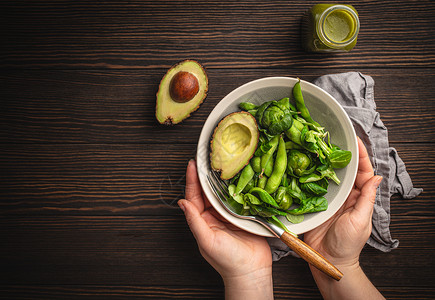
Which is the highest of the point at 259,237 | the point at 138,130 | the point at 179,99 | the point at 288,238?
the point at 179,99

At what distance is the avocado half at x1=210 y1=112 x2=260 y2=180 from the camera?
1031mm

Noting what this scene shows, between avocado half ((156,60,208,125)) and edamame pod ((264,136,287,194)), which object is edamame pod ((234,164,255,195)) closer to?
edamame pod ((264,136,287,194))

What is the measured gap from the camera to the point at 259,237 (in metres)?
1.19

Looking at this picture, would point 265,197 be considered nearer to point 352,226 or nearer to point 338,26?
point 352,226

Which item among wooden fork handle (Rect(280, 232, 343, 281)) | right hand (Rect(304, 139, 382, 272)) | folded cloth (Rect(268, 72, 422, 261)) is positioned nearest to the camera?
wooden fork handle (Rect(280, 232, 343, 281))

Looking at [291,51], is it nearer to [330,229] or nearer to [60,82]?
[330,229]

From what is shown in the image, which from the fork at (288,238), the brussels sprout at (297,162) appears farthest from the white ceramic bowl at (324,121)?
the brussels sprout at (297,162)

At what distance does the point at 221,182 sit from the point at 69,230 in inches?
30.1

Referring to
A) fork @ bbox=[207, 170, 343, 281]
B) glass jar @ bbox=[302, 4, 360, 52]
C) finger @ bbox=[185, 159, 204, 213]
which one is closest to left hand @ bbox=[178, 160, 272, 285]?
finger @ bbox=[185, 159, 204, 213]

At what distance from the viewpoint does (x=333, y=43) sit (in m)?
1.12

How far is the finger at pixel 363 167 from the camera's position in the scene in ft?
3.77

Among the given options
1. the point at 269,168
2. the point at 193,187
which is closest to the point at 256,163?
the point at 269,168

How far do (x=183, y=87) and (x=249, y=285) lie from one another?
0.80m

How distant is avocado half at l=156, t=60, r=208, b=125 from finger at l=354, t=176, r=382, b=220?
704 mm
